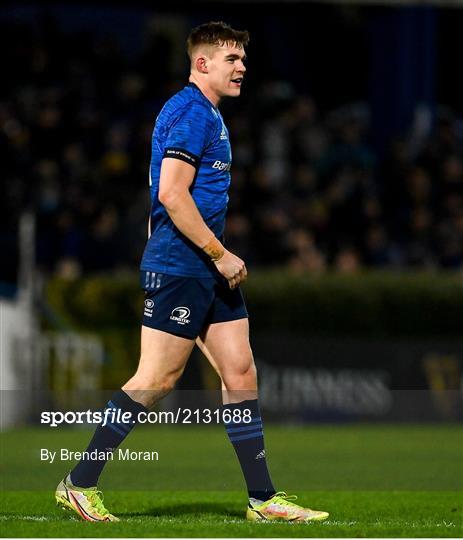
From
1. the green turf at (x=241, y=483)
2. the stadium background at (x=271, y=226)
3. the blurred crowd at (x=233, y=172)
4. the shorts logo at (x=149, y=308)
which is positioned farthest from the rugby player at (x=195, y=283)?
the blurred crowd at (x=233, y=172)

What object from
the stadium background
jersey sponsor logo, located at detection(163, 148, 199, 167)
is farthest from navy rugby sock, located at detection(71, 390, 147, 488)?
the stadium background

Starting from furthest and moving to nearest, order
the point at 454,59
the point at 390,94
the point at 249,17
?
the point at 454,59 < the point at 249,17 < the point at 390,94

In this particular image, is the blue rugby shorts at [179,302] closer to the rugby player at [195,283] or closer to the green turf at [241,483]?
the rugby player at [195,283]

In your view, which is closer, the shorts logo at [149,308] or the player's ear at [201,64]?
the shorts logo at [149,308]

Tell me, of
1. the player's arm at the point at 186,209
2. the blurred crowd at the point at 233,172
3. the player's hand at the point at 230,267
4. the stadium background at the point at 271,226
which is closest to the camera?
the player's arm at the point at 186,209

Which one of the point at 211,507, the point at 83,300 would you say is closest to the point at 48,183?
the point at 83,300

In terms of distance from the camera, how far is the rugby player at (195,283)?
7.12 metres

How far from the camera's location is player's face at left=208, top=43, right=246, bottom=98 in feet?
24.3

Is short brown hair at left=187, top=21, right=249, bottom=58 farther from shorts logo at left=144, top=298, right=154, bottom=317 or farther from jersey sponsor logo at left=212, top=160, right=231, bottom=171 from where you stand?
shorts logo at left=144, top=298, right=154, bottom=317

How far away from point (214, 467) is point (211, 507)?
11.0 feet

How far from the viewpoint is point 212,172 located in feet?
24.1

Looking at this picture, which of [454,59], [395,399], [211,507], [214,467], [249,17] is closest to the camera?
[211,507]

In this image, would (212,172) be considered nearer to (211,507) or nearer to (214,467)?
(211,507)

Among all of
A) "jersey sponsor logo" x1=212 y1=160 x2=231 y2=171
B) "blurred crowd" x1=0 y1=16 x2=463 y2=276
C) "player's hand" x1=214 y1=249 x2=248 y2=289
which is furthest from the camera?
"blurred crowd" x1=0 y1=16 x2=463 y2=276
